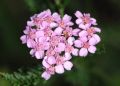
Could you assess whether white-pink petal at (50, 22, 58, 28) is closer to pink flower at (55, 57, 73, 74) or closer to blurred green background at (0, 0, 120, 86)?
pink flower at (55, 57, 73, 74)

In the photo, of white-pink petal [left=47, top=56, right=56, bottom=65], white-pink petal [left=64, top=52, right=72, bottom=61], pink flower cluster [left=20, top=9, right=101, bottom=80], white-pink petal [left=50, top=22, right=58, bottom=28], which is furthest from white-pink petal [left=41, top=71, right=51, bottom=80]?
white-pink petal [left=50, top=22, right=58, bottom=28]

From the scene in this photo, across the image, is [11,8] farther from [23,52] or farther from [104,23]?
[104,23]

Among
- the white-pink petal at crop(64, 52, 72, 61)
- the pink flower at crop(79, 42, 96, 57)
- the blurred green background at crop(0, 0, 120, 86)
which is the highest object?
the blurred green background at crop(0, 0, 120, 86)

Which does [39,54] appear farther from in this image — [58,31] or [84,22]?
[84,22]

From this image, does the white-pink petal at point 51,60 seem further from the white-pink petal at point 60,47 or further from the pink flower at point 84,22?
the pink flower at point 84,22

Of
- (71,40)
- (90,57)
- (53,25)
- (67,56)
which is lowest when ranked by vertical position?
(67,56)

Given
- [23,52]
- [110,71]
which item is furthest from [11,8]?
[110,71]

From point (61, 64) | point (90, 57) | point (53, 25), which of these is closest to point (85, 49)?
point (61, 64)
